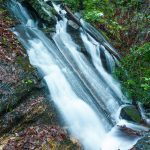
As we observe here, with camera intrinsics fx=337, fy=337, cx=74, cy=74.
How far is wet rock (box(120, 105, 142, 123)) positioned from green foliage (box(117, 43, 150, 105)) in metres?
0.43

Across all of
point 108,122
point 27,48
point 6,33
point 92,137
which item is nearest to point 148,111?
point 108,122

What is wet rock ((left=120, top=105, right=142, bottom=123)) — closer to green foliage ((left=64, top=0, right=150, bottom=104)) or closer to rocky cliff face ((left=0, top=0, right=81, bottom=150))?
green foliage ((left=64, top=0, right=150, bottom=104))

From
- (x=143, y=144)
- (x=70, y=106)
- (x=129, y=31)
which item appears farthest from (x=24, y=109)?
(x=129, y=31)

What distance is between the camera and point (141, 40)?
1059 cm

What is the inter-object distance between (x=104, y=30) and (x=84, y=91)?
11.2 ft

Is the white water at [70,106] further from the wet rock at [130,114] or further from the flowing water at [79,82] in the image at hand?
the wet rock at [130,114]

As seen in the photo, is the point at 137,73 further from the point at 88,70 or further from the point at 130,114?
the point at 130,114

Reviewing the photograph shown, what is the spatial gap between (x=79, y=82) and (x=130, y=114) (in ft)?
4.83

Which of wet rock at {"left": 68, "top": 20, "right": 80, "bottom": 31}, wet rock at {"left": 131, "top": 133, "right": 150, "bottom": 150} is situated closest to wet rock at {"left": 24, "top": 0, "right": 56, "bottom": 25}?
wet rock at {"left": 68, "top": 20, "right": 80, "bottom": 31}

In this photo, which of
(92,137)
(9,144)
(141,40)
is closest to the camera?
(9,144)

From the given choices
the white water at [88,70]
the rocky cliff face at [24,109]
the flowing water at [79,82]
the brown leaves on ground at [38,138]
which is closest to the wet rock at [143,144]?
the flowing water at [79,82]

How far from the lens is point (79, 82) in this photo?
841 cm

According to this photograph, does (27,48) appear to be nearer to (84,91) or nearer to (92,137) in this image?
(84,91)

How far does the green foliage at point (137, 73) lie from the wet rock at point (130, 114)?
43cm
